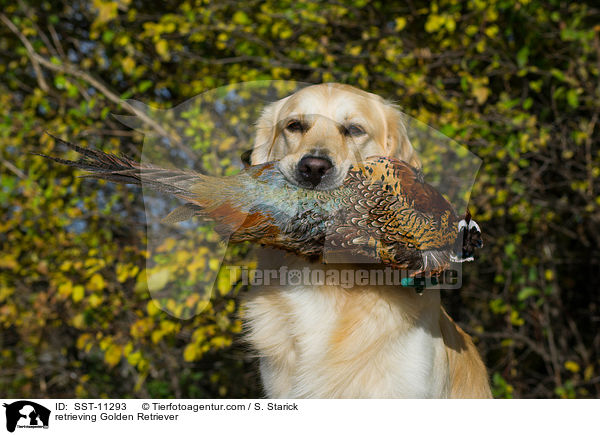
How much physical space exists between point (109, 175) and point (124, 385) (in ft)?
8.96

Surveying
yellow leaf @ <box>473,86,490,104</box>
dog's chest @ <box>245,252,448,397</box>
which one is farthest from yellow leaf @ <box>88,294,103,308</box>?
yellow leaf @ <box>473,86,490,104</box>

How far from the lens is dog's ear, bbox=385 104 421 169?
6.28 feet

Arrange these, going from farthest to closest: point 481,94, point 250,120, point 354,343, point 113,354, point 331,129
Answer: point 113,354
point 481,94
point 250,120
point 331,129
point 354,343

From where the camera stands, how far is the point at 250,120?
2363 millimetres

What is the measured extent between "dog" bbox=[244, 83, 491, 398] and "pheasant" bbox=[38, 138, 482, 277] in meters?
0.13

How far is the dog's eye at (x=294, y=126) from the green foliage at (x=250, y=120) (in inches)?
25.8

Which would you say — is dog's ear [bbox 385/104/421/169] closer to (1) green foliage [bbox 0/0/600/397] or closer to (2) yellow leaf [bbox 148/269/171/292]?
(1) green foliage [bbox 0/0/600/397]

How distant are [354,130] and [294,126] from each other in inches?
8.3

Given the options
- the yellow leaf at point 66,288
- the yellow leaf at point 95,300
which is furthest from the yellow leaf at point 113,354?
the yellow leaf at point 66,288

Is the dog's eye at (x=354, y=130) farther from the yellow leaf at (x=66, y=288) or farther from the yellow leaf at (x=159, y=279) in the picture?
the yellow leaf at (x=66, y=288)

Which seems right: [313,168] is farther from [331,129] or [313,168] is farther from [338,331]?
[338,331]

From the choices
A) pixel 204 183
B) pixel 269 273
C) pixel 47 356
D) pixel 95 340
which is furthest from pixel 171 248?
pixel 47 356

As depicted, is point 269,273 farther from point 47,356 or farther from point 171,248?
point 47,356
